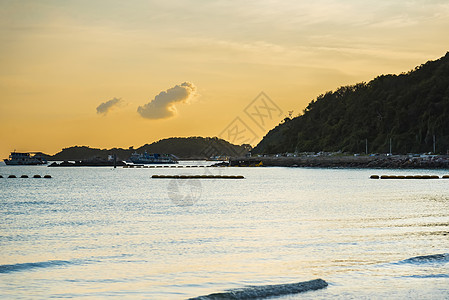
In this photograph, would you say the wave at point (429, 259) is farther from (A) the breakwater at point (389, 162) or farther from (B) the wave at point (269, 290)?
(A) the breakwater at point (389, 162)

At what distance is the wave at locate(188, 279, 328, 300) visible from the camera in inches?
685

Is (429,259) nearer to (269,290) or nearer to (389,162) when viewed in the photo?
(269,290)

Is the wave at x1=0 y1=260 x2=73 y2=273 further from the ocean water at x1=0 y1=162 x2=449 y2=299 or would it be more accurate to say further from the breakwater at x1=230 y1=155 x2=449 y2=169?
the breakwater at x1=230 y1=155 x2=449 y2=169

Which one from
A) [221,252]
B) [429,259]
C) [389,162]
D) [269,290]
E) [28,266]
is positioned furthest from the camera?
[389,162]

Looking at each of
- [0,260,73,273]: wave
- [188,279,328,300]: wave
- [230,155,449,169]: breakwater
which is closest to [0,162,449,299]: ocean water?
[0,260,73,273]: wave

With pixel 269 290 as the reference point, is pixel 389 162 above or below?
above

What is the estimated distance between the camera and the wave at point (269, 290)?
17406 mm

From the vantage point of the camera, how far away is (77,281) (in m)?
19.8

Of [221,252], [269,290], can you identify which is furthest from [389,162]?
[269,290]

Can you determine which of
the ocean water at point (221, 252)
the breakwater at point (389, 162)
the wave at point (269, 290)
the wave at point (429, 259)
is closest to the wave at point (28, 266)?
the ocean water at point (221, 252)

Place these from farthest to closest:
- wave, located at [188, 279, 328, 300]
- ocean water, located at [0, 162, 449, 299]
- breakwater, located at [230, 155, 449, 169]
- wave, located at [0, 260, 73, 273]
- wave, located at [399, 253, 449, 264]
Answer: breakwater, located at [230, 155, 449, 169], wave, located at [399, 253, 449, 264], wave, located at [0, 260, 73, 273], ocean water, located at [0, 162, 449, 299], wave, located at [188, 279, 328, 300]

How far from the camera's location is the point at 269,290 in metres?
18.0

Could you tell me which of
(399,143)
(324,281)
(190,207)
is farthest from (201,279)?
(399,143)

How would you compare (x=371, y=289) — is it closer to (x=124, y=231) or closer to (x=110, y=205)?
(x=124, y=231)
